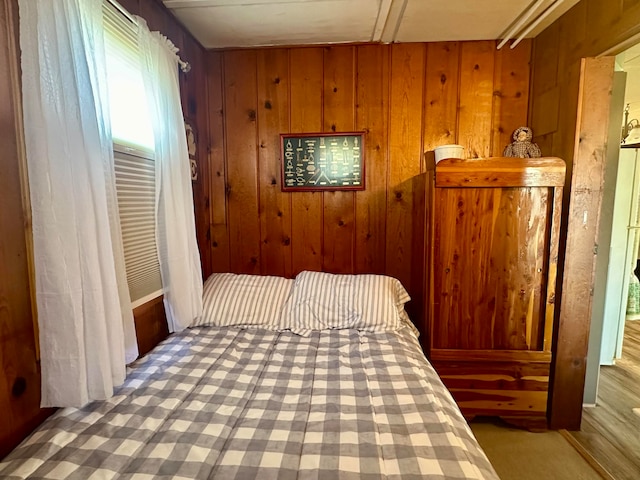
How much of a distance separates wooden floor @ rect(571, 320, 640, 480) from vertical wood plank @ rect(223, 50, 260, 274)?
7.24ft

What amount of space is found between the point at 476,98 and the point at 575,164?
76cm

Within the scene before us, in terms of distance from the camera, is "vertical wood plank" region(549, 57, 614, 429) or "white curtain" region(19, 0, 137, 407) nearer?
"white curtain" region(19, 0, 137, 407)

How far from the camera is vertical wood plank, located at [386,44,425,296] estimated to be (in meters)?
2.26

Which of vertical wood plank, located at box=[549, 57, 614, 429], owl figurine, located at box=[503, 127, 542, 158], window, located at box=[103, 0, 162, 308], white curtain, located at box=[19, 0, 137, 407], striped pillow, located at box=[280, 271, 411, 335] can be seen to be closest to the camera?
white curtain, located at box=[19, 0, 137, 407]

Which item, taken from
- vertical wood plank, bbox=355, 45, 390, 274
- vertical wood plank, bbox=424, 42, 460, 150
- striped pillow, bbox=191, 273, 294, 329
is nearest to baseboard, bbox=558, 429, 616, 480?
vertical wood plank, bbox=355, 45, 390, 274

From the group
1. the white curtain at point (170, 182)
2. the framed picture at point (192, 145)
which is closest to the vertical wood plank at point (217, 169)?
the framed picture at point (192, 145)

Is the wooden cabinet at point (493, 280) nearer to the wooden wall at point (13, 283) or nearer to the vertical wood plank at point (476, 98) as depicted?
the vertical wood plank at point (476, 98)

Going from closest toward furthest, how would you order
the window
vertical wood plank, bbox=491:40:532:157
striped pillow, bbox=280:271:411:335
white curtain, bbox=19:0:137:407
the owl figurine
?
white curtain, bbox=19:0:137:407 < the window < striped pillow, bbox=280:271:411:335 < the owl figurine < vertical wood plank, bbox=491:40:532:157

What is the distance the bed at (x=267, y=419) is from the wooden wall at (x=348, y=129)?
0.76 meters

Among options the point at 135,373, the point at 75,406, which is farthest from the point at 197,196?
the point at 75,406

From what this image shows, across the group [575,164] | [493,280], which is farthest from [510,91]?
[493,280]

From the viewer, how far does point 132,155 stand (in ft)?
5.25

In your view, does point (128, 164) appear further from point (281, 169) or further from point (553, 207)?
point (553, 207)

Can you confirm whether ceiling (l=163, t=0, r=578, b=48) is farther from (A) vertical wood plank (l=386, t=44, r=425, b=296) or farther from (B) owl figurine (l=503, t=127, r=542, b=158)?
(B) owl figurine (l=503, t=127, r=542, b=158)
